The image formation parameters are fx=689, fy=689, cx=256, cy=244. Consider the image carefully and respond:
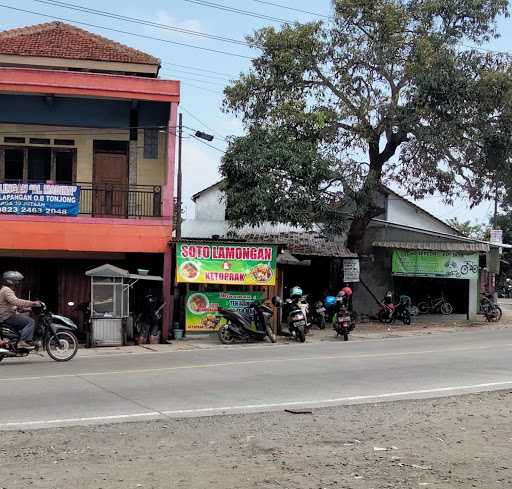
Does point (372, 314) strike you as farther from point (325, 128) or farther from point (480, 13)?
point (480, 13)

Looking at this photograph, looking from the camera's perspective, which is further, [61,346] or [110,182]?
[110,182]

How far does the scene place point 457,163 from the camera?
24438 millimetres

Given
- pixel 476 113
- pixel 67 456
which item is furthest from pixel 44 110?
pixel 67 456

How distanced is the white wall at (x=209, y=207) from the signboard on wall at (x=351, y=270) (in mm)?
6079

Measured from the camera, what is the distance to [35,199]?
754 inches

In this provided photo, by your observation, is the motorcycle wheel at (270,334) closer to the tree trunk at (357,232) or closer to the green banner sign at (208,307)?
the green banner sign at (208,307)

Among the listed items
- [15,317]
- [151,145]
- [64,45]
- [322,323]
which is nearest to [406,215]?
[322,323]

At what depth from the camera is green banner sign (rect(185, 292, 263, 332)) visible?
789 inches

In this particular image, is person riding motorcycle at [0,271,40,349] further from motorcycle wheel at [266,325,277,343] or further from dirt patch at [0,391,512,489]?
motorcycle wheel at [266,325,277,343]

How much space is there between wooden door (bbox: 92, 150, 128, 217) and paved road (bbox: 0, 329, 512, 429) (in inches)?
253

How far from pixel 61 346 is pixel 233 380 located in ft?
15.5

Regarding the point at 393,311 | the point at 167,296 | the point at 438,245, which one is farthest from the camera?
the point at 438,245

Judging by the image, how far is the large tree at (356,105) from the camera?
2222 cm

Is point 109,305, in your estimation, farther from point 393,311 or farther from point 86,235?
point 393,311
